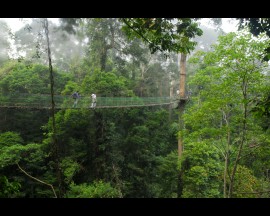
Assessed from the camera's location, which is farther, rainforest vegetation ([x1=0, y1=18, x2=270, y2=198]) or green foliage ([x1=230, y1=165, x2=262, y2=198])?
rainforest vegetation ([x1=0, y1=18, x2=270, y2=198])

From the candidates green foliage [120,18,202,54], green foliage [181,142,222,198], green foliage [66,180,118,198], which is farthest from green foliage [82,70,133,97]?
green foliage [120,18,202,54]

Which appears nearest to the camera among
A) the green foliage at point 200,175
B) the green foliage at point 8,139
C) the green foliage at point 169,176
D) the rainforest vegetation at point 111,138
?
the rainforest vegetation at point 111,138

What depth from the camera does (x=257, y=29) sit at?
413 centimetres

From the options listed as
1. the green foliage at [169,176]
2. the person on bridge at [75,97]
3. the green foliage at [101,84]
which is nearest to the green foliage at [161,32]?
the person on bridge at [75,97]

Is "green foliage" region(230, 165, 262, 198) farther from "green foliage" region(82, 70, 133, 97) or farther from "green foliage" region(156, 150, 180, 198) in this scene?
"green foliage" region(82, 70, 133, 97)

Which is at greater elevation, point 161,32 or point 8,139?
point 161,32

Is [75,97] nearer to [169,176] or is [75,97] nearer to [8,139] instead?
[8,139]

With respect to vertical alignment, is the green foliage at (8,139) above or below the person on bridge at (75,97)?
below

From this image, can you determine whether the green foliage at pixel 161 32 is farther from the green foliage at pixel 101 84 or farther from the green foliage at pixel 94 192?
the green foliage at pixel 101 84

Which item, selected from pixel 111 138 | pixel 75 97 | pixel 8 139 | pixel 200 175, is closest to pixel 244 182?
pixel 200 175

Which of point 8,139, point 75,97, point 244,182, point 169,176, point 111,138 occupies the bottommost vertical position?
point 169,176

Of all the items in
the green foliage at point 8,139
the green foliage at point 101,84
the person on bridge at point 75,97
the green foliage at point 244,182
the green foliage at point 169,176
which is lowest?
the green foliage at point 169,176
